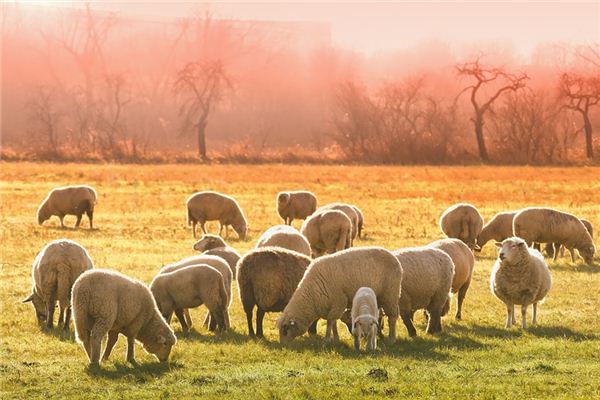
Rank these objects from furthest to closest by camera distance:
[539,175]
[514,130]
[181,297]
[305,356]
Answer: [514,130] < [539,175] < [181,297] < [305,356]

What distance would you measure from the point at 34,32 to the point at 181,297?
11525 cm

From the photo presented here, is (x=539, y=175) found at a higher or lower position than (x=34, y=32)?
lower

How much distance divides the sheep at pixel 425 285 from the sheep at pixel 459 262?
4.01ft

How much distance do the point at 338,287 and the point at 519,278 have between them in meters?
3.60

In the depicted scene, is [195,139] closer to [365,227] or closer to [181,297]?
[365,227]

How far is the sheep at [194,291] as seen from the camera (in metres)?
16.0

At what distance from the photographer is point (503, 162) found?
235ft

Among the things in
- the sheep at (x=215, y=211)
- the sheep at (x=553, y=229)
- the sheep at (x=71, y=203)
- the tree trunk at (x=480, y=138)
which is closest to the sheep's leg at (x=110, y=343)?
the sheep at (x=553, y=229)

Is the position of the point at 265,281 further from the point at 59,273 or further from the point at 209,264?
the point at 59,273

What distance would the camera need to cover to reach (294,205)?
33.1 m

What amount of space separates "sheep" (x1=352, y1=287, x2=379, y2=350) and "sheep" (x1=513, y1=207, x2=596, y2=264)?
450 inches

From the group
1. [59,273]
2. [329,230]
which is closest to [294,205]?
[329,230]

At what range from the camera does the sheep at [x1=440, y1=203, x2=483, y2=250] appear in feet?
86.5

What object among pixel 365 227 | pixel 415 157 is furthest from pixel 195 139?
pixel 365 227
